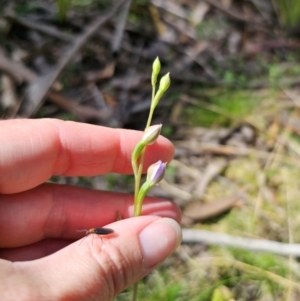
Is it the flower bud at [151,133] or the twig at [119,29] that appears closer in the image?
the flower bud at [151,133]

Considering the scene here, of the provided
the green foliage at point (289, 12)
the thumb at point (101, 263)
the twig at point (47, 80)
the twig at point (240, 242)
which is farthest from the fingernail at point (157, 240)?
the green foliage at point (289, 12)

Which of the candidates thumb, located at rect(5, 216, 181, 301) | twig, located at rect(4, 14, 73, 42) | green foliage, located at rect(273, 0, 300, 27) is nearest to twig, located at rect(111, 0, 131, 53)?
twig, located at rect(4, 14, 73, 42)

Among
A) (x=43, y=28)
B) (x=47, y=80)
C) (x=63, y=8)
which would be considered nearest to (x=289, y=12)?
(x=63, y=8)

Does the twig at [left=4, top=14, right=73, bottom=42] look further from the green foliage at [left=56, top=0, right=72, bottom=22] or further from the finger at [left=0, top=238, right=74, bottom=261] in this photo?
the finger at [left=0, top=238, right=74, bottom=261]

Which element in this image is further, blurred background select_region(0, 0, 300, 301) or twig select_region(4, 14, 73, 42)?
twig select_region(4, 14, 73, 42)

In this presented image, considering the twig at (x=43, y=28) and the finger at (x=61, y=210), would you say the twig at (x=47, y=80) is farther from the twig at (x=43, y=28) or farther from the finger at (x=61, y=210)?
the finger at (x=61, y=210)

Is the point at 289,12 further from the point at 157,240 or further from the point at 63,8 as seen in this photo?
the point at 157,240

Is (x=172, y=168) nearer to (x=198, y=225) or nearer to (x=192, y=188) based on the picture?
(x=192, y=188)
